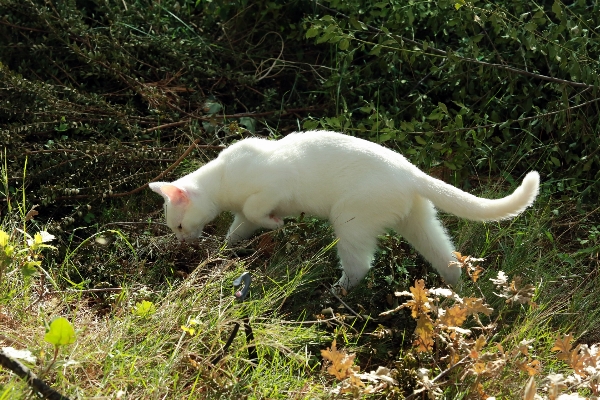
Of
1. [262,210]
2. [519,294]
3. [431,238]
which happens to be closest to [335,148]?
[262,210]

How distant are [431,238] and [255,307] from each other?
3.96ft

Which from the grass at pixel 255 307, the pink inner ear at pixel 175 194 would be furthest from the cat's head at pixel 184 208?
the grass at pixel 255 307

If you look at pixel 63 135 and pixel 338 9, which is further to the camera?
pixel 338 9

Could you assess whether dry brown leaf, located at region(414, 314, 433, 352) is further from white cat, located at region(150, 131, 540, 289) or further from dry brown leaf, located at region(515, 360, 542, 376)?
white cat, located at region(150, 131, 540, 289)

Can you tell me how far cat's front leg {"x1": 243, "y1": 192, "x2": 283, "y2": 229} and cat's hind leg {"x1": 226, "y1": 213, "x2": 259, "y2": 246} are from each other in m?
0.18

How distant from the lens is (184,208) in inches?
180

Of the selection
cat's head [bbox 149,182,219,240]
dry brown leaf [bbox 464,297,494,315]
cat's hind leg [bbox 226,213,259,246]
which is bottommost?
cat's hind leg [bbox 226,213,259,246]

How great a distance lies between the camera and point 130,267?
14.4 ft

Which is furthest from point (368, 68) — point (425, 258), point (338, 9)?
point (425, 258)

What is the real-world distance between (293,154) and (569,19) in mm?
2327

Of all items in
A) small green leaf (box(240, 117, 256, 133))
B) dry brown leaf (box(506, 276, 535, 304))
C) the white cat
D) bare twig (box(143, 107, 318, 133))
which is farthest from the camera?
small green leaf (box(240, 117, 256, 133))

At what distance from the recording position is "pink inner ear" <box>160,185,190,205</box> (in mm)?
4516

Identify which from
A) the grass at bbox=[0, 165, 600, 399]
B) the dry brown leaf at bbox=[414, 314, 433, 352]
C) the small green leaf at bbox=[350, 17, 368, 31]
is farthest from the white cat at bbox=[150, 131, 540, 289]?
the small green leaf at bbox=[350, 17, 368, 31]

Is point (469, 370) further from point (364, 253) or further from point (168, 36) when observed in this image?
point (168, 36)
